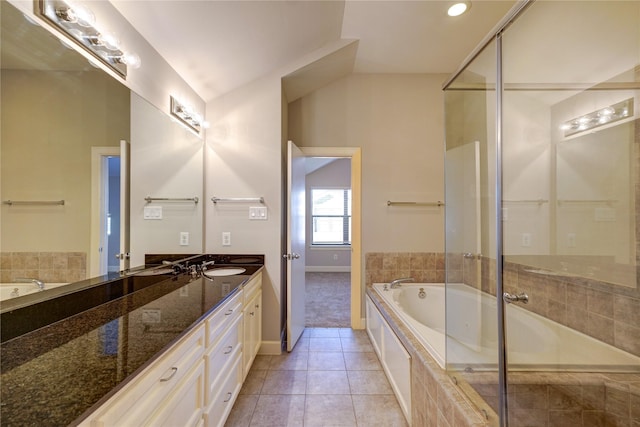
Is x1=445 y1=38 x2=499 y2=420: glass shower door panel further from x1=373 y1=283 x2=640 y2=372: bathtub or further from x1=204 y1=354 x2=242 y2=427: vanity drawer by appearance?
x1=204 y1=354 x2=242 y2=427: vanity drawer

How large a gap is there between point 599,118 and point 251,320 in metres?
2.64

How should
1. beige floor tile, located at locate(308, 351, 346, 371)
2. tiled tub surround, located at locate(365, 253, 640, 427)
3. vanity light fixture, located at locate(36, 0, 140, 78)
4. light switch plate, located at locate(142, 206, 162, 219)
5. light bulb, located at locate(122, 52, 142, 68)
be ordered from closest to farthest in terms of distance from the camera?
vanity light fixture, located at locate(36, 0, 140, 78) → tiled tub surround, located at locate(365, 253, 640, 427) → light bulb, located at locate(122, 52, 142, 68) → light switch plate, located at locate(142, 206, 162, 219) → beige floor tile, located at locate(308, 351, 346, 371)

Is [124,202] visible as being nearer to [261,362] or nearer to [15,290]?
[15,290]

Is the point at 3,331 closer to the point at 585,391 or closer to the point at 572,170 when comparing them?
the point at 585,391

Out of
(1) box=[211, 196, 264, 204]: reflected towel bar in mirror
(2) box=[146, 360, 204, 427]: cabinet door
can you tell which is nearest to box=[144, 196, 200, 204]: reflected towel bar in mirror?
(1) box=[211, 196, 264, 204]: reflected towel bar in mirror

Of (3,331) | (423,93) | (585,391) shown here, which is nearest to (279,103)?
(423,93)

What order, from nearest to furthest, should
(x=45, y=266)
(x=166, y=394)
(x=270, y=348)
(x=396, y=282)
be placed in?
(x=166, y=394) → (x=45, y=266) → (x=270, y=348) → (x=396, y=282)

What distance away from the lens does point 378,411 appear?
1.70m

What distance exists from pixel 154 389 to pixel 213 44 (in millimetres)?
2144

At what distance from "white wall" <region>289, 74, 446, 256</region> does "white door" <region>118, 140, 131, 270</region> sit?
72.0 inches

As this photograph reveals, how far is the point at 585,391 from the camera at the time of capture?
1.35m

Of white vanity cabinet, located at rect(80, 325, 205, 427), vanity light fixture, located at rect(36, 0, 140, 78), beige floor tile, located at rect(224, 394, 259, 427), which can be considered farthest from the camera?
beige floor tile, located at rect(224, 394, 259, 427)

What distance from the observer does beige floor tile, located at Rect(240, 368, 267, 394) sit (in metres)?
1.89

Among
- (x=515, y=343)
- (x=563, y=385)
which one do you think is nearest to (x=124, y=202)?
(x=515, y=343)
